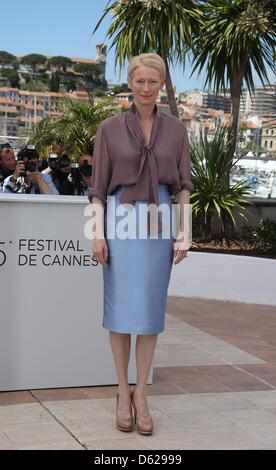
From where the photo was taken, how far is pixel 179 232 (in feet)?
13.8

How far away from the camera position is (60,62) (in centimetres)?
13962

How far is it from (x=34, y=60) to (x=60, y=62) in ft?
29.2

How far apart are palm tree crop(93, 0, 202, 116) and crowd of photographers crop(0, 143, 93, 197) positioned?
339cm

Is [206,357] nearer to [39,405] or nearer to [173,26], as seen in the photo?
[39,405]

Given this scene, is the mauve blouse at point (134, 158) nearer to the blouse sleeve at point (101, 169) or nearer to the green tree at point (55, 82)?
the blouse sleeve at point (101, 169)

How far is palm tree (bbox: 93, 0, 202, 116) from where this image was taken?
1124 cm

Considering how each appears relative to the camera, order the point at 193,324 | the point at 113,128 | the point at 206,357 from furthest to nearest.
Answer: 1. the point at 193,324
2. the point at 206,357
3. the point at 113,128

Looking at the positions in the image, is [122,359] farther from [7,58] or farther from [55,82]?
[7,58]

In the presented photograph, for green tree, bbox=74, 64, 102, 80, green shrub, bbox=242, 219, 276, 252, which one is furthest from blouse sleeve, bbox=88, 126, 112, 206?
green tree, bbox=74, 64, 102, 80

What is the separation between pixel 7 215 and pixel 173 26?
23.4ft

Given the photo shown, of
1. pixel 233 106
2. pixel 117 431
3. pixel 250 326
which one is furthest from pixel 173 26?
pixel 117 431

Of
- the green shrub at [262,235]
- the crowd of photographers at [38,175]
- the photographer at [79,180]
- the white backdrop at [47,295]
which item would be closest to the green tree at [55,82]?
the green shrub at [262,235]

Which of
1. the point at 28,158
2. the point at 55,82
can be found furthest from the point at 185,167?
the point at 55,82
